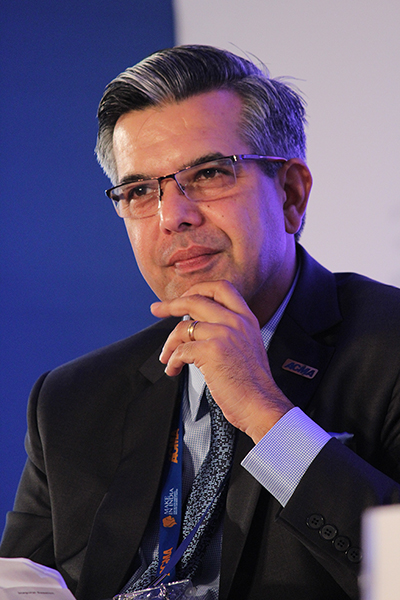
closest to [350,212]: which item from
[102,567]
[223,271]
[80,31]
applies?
[223,271]

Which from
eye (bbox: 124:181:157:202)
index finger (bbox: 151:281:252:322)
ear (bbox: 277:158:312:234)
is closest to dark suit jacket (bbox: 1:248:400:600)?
ear (bbox: 277:158:312:234)

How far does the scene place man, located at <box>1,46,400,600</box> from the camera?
1.20 metres

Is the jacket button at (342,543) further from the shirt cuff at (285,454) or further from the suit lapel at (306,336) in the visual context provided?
the suit lapel at (306,336)

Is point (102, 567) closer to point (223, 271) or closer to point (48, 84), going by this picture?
point (223, 271)

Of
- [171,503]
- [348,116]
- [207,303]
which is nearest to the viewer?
[207,303]

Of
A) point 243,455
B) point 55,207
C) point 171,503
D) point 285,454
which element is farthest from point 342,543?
point 55,207

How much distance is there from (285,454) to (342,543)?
0.61ft

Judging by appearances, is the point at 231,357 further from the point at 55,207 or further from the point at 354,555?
the point at 55,207

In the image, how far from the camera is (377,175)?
214 centimetres

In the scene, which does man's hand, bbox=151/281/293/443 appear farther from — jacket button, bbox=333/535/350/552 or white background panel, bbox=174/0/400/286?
white background panel, bbox=174/0/400/286

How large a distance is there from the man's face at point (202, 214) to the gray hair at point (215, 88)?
3cm

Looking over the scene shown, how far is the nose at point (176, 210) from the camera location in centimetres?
149

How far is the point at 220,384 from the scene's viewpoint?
1.25m

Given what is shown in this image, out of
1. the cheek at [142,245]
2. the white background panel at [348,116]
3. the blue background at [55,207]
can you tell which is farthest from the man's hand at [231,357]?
the blue background at [55,207]
